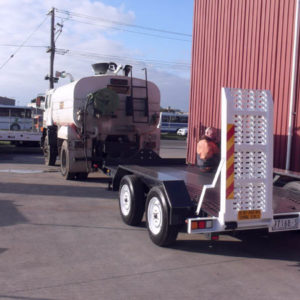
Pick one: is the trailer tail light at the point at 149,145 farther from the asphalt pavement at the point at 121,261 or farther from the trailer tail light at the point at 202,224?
the trailer tail light at the point at 202,224

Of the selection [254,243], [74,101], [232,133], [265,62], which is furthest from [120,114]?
[232,133]

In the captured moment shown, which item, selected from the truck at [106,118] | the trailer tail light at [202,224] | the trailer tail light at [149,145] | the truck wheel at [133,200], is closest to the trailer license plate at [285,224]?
the trailer tail light at [202,224]

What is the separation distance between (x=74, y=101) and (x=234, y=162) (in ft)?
24.1

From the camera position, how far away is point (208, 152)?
759 centimetres

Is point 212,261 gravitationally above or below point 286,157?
below

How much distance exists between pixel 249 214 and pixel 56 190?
657 cm

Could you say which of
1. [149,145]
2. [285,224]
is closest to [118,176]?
[285,224]

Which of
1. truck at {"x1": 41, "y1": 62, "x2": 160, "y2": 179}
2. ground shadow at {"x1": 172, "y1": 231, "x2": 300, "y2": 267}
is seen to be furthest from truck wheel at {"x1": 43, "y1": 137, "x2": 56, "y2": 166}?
ground shadow at {"x1": 172, "y1": 231, "x2": 300, "y2": 267}

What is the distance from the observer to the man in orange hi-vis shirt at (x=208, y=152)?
7.55 m

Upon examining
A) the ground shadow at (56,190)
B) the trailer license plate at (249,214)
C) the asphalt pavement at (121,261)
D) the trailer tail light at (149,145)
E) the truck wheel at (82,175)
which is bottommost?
the asphalt pavement at (121,261)

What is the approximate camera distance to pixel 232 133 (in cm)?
512

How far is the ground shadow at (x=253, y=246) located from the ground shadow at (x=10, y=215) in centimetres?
300

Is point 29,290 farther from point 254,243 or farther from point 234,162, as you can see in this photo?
point 254,243

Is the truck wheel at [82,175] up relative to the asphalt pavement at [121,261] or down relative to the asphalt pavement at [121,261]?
up
